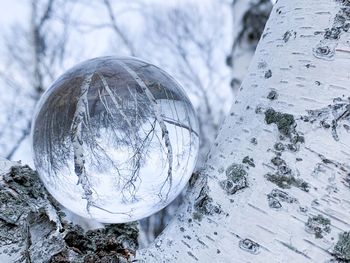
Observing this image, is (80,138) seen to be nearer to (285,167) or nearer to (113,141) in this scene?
(113,141)

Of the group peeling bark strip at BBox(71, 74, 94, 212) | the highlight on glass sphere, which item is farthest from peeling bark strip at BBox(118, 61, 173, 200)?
peeling bark strip at BBox(71, 74, 94, 212)

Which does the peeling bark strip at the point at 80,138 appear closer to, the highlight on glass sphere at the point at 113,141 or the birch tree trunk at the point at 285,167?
the highlight on glass sphere at the point at 113,141

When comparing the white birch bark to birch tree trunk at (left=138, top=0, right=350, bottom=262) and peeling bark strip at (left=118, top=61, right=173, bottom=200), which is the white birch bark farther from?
peeling bark strip at (left=118, top=61, right=173, bottom=200)

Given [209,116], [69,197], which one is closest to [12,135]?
[209,116]

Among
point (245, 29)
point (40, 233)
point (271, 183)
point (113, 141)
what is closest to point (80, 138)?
point (113, 141)

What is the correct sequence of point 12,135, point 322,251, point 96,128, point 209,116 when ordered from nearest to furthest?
point 322,251 < point 96,128 < point 12,135 < point 209,116

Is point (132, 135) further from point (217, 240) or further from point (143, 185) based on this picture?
point (217, 240)
